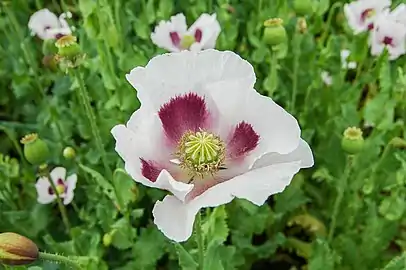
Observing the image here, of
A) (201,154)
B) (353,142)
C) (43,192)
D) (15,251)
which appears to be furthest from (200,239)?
(43,192)

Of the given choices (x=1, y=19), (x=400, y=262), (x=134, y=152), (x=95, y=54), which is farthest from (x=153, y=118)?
(x=1, y=19)

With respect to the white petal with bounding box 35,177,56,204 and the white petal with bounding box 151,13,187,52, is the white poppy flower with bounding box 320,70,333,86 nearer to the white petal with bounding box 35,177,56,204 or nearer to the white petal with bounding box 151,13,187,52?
the white petal with bounding box 151,13,187,52

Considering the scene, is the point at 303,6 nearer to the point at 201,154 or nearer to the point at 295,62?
the point at 295,62

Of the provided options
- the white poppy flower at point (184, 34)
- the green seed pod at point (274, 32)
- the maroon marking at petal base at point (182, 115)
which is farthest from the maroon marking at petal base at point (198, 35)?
the maroon marking at petal base at point (182, 115)

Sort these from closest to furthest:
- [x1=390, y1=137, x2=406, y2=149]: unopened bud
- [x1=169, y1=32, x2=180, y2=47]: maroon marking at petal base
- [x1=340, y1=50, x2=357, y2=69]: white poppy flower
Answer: [x1=390, y1=137, x2=406, y2=149]: unopened bud
[x1=169, y1=32, x2=180, y2=47]: maroon marking at petal base
[x1=340, y1=50, x2=357, y2=69]: white poppy flower

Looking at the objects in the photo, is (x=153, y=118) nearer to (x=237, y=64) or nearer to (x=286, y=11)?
(x=237, y=64)

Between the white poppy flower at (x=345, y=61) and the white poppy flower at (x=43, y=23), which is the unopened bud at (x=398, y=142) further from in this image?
the white poppy flower at (x=43, y=23)

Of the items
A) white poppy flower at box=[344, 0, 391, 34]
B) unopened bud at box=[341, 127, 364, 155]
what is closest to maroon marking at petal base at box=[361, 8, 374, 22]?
white poppy flower at box=[344, 0, 391, 34]
